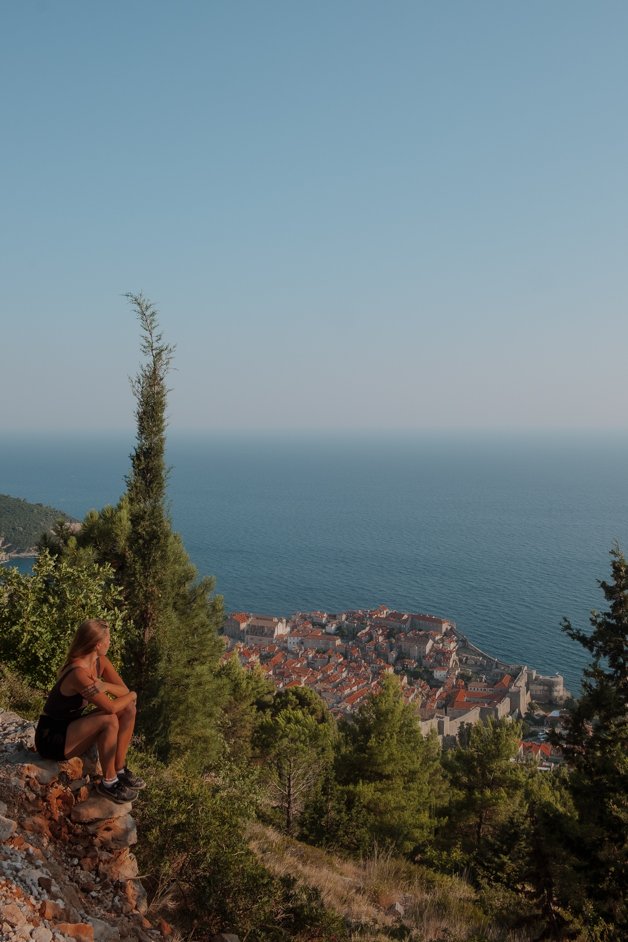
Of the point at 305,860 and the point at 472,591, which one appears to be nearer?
the point at 305,860

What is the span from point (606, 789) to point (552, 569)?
6603cm

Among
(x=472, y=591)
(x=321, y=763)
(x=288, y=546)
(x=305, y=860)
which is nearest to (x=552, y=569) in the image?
(x=472, y=591)

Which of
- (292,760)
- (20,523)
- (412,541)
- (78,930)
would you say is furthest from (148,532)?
(412,541)

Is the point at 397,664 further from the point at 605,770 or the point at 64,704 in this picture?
the point at 64,704

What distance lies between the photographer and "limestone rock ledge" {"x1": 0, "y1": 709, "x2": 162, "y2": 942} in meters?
3.56

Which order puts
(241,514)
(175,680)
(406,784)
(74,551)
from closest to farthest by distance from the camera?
(175,680), (74,551), (406,784), (241,514)

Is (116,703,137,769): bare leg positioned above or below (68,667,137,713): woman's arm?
below

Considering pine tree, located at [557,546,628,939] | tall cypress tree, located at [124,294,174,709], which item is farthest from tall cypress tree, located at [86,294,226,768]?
pine tree, located at [557,546,628,939]

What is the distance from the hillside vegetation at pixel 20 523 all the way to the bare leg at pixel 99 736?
189ft

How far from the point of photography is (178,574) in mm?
12820

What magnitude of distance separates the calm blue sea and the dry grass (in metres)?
41.3

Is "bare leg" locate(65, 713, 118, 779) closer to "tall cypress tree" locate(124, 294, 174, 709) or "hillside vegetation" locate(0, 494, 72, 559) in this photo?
"tall cypress tree" locate(124, 294, 174, 709)

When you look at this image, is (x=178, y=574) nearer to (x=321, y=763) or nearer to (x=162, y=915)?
(x=321, y=763)

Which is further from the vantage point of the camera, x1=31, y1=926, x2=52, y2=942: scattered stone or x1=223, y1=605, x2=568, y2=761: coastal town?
x1=223, y1=605, x2=568, y2=761: coastal town
